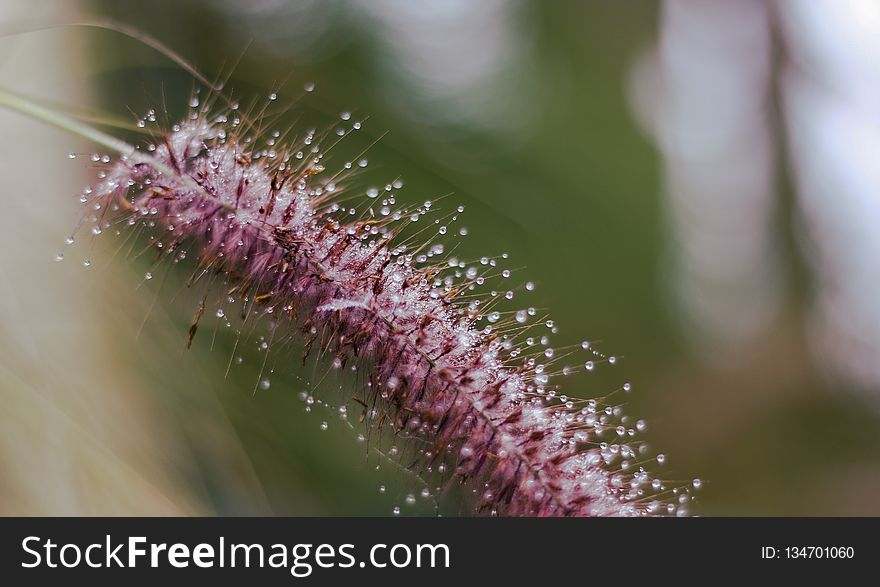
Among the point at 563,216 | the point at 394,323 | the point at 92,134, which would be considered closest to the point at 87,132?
the point at 92,134

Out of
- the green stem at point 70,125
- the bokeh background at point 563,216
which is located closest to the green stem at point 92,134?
the green stem at point 70,125

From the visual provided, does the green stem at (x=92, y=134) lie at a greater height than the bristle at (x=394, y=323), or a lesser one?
greater

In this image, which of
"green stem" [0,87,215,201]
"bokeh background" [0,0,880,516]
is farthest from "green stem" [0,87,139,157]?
"bokeh background" [0,0,880,516]

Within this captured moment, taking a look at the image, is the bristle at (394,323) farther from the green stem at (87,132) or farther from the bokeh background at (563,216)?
the bokeh background at (563,216)

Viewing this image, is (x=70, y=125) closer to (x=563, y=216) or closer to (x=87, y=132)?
(x=87, y=132)

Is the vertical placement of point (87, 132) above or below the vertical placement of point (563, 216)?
below

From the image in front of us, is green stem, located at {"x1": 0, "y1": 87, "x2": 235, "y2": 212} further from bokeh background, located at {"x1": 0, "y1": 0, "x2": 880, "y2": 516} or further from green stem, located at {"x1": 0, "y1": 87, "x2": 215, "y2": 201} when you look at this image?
bokeh background, located at {"x1": 0, "y1": 0, "x2": 880, "y2": 516}

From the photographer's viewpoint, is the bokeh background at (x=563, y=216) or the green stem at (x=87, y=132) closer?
the green stem at (x=87, y=132)

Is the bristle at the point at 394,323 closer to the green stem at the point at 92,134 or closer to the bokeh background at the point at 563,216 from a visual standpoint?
the green stem at the point at 92,134

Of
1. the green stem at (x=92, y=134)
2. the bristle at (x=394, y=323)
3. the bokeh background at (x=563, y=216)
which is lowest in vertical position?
the bristle at (x=394, y=323)
